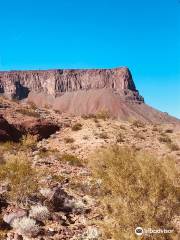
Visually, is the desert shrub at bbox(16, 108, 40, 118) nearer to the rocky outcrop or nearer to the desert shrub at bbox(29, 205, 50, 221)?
the rocky outcrop

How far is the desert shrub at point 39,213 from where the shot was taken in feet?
36.8

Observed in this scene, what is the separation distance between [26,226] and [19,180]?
8.27ft

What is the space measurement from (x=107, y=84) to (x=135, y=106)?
3246 cm

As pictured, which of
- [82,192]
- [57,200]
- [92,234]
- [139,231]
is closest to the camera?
[139,231]

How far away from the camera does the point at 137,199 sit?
10.2m

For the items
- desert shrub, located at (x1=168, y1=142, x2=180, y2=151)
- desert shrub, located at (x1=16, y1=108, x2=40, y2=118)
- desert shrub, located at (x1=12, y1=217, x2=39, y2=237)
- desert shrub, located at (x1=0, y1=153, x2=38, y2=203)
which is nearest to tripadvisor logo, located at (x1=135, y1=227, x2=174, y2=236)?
desert shrub, located at (x1=12, y1=217, x2=39, y2=237)

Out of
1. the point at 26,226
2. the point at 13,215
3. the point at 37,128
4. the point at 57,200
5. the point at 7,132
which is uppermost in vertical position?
the point at 37,128

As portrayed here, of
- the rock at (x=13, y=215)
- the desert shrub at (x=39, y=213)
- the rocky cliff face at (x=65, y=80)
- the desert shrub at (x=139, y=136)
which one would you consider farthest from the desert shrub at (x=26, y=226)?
the rocky cliff face at (x=65, y=80)

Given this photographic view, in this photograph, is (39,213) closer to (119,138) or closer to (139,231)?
(139,231)

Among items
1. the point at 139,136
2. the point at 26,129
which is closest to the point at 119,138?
the point at 139,136

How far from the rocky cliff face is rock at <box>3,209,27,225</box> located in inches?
6496

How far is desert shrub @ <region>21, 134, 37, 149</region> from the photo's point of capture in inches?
815

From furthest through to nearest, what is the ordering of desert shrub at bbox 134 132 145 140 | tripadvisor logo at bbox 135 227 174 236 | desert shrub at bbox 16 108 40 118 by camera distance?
desert shrub at bbox 16 108 40 118
desert shrub at bbox 134 132 145 140
tripadvisor logo at bbox 135 227 174 236

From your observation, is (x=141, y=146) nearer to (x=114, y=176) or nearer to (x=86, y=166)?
(x=86, y=166)
